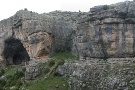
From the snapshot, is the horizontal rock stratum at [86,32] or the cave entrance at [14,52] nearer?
the horizontal rock stratum at [86,32]

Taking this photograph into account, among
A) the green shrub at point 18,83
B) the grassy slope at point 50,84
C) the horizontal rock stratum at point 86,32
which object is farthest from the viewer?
the green shrub at point 18,83

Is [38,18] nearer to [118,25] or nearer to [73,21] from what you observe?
[73,21]

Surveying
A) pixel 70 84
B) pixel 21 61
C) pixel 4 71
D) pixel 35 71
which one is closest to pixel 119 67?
pixel 70 84

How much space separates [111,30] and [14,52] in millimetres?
33731

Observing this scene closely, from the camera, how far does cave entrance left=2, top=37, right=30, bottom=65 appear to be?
88000 millimetres


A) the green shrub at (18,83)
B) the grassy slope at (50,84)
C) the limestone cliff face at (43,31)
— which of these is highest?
the limestone cliff face at (43,31)

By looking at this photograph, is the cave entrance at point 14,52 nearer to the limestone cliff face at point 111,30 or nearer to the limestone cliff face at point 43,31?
the limestone cliff face at point 43,31

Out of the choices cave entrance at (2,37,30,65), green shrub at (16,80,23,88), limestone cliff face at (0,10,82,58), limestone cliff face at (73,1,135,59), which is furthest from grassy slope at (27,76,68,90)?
cave entrance at (2,37,30,65)

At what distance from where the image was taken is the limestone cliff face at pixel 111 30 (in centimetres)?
6134

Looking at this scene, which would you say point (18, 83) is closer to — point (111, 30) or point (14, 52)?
point (111, 30)

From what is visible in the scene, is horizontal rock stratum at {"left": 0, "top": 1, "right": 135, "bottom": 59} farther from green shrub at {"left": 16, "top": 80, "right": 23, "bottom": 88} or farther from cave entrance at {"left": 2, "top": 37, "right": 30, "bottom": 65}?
green shrub at {"left": 16, "top": 80, "right": 23, "bottom": 88}

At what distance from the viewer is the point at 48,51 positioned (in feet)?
263

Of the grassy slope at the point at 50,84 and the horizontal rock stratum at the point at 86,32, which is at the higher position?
the horizontal rock stratum at the point at 86,32

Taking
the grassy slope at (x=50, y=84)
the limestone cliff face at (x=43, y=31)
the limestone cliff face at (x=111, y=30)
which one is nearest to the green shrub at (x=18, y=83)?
the grassy slope at (x=50, y=84)
